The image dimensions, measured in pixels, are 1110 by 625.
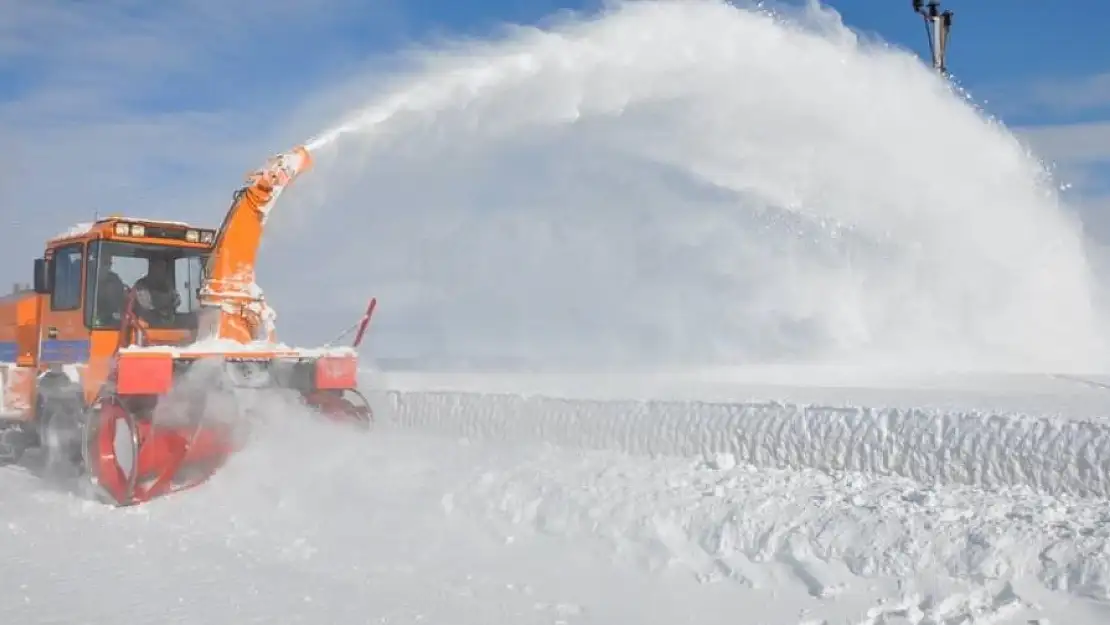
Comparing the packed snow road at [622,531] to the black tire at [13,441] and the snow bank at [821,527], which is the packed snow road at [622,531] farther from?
the black tire at [13,441]

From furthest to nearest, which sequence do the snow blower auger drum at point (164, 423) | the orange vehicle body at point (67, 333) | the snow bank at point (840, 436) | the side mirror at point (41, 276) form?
the side mirror at point (41, 276)
the orange vehicle body at point (67, 333)
the snow blower auger drum at point (164, 423)
the snow bank at point (840, 436)

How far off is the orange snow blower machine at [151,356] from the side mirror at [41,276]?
13mm

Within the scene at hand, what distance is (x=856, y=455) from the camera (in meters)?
6.45

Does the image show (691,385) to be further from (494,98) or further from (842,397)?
(494,98)

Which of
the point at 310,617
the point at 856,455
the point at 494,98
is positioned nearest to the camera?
the point at 310,617

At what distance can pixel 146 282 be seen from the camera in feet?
29.1

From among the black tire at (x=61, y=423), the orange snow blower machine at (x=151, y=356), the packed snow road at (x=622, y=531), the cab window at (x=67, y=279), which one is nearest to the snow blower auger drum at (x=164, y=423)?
the orange snow blower machine at (x=151, y=356)

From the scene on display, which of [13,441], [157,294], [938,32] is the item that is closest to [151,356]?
[157,294]

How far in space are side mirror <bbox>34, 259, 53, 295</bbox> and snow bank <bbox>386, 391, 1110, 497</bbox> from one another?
13.4ft

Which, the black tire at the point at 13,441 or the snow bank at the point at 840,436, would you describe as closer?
the snow bank at the point at 840,436

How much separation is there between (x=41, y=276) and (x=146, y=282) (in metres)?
0.90

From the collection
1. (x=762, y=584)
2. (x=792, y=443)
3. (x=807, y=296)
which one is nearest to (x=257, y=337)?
(x=792, y=443)

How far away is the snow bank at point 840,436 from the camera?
5.69 meters

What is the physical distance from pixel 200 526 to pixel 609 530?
9.28ft
